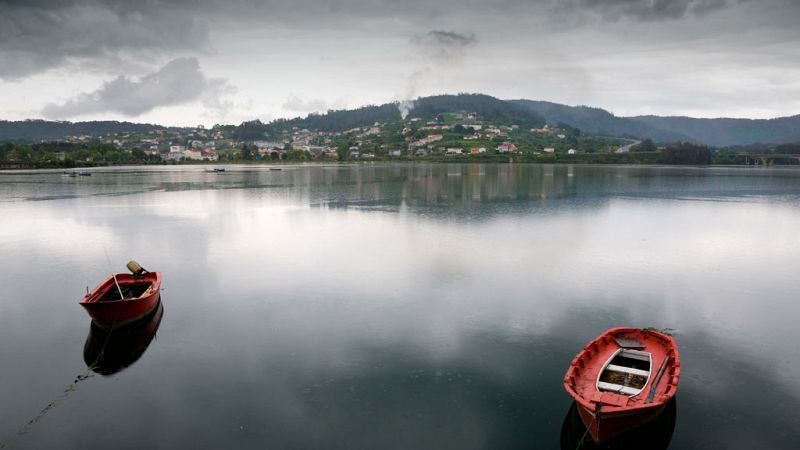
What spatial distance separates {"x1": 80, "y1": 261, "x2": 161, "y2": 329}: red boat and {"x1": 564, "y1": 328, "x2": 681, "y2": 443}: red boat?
47.8ft

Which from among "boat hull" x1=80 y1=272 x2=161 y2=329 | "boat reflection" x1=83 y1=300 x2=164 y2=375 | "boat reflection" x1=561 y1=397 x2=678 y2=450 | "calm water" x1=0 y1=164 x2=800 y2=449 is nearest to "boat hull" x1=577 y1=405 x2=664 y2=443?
"boat reflection" x1=561 y1=397 x2=678 y2=450

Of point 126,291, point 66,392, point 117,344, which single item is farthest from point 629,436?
point 126,291

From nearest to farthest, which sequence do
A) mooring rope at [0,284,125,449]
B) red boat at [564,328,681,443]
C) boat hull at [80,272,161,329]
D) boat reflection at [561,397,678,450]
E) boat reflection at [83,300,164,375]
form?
red boat at [564,328,681,443], boat reflection at [561,397,678,450], mooring rope at [0,284,125,449], boat reflection at [83,300,164,375], boat hull at [80,272,161,329]

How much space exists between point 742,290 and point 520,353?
45.0ft

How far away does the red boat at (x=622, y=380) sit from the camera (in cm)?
1071

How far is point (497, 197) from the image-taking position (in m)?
60.2

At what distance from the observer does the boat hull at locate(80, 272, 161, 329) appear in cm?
1739

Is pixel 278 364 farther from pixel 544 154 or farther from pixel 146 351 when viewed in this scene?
pixel 544 154

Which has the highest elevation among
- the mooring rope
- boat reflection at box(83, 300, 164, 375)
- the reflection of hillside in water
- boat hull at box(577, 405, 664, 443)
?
the reflection of hillside in water

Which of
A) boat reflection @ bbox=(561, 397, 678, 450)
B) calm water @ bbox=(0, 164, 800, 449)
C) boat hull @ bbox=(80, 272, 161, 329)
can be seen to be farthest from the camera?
boat hull @ bbox=(80, 272, 161, 329)

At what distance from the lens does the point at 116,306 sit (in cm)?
1759

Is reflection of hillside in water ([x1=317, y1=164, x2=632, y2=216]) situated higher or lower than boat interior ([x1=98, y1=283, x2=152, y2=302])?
higher

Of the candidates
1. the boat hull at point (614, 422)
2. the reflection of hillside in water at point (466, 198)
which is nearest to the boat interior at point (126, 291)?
the boat hull at point (614, 422)

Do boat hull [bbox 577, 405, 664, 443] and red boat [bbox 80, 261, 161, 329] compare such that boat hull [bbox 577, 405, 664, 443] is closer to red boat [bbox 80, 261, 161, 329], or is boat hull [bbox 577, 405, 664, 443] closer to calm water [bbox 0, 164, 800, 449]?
calm water [bbox 0, 164, 800, 449]
